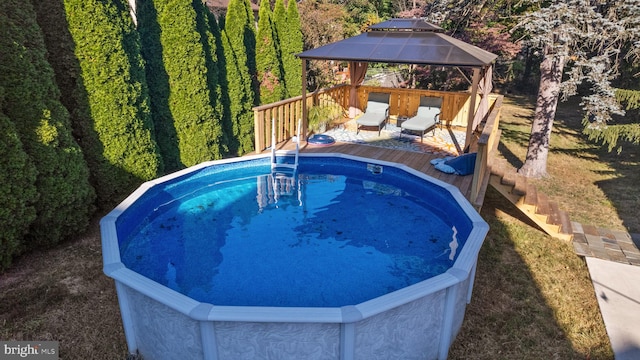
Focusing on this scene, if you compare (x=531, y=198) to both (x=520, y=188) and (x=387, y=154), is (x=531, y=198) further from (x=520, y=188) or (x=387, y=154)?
(x=387, y=154)

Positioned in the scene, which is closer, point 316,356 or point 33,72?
point 316,356

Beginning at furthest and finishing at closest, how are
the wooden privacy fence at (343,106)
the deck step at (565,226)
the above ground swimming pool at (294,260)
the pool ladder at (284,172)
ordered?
the wooden privacy fence at (343,106) < the pool ladder at (284,172) < the deck step at (565,226) < the above ground swimming pool at (294,260)

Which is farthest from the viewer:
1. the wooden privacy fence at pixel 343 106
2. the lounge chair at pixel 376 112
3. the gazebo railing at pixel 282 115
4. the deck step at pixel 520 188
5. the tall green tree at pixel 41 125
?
the lounge chair at pixel 376 112

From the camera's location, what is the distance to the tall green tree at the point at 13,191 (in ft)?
16.6

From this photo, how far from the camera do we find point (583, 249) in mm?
7066

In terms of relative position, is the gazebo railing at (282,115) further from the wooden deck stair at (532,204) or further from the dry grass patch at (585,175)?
the dry grass patch at (585,175)

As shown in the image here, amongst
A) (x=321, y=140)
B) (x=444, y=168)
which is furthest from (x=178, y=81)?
(x=444, y=168)

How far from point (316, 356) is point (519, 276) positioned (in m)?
3.96

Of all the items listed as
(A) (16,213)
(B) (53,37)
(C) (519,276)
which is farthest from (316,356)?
(B) (53,37)

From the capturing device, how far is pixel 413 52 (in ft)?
30.6

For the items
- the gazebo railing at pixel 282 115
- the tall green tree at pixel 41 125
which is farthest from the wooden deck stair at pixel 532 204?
the tall green tree at pixel 41 125

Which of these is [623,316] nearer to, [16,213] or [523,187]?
[523,187]
